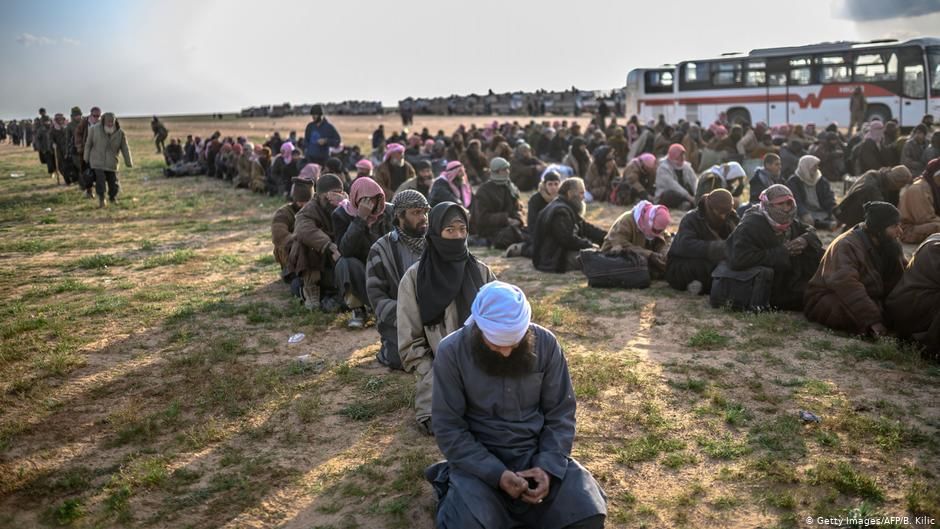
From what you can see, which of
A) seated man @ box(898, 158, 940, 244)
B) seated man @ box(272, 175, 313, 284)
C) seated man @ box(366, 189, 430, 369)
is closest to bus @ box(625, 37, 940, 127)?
seated man @ box(898, 158, 940, 244)

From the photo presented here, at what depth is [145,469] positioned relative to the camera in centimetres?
415

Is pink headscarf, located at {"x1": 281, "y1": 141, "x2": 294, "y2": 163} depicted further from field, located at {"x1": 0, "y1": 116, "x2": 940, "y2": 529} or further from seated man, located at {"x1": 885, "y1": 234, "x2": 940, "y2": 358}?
seated man, located at {"x1": 885, "y1": 234, "x2": 940, "y2": 358}

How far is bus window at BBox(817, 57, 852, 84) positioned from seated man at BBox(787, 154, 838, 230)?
531 inches

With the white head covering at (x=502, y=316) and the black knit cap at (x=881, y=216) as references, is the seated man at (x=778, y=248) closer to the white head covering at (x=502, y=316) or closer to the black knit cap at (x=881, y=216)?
the black knit cap at (x=881, y=216)

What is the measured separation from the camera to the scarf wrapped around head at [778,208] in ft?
21.0

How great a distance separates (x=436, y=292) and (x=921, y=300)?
3569mm

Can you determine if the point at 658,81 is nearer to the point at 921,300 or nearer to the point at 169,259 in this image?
the point at 169,259

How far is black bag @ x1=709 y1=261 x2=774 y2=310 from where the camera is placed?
21.4 feet

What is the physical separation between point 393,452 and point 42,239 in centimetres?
924

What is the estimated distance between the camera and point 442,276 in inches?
168

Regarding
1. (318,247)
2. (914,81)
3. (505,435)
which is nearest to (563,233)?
(318,247)

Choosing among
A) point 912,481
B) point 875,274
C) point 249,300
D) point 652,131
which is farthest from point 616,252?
point 652,131

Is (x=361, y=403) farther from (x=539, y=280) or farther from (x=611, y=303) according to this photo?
(x=539, y=280)

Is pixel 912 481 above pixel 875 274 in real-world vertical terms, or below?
below
